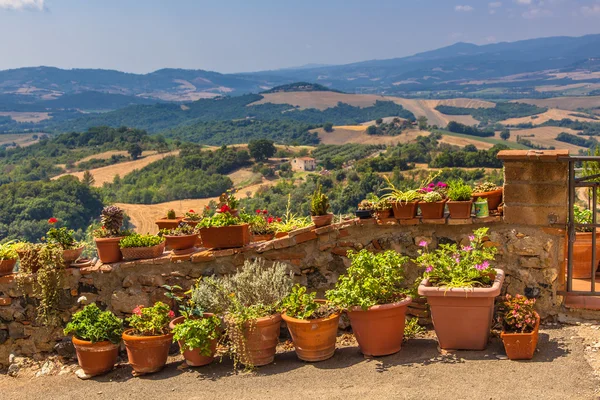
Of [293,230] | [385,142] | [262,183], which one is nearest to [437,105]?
[385,142]

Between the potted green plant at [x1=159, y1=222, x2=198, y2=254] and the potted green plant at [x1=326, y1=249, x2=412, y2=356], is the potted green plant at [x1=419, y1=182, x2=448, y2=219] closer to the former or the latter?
the potted green plant at [x1=326, y1=249, x2=412, y2=356]

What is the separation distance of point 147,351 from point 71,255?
1.45 m

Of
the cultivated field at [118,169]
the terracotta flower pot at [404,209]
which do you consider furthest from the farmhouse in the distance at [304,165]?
the terracotta flower pot at [404,209]

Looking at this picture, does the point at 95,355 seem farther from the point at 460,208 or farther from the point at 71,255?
the point at 460,208

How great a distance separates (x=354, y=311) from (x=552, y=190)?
6.16ft

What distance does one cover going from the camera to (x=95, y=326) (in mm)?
5379

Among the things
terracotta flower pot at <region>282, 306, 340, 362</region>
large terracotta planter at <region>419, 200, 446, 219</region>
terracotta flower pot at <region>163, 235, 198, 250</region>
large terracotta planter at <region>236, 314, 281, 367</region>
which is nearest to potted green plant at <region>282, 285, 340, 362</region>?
terracotta flower pot at <region>282, 306, 340, 362</region>

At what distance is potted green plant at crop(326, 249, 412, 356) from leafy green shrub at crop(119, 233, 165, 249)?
186 centimetres

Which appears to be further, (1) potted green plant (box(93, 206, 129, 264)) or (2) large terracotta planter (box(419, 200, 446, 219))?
(1) potted green plant (box(93, 206, 129, 264))

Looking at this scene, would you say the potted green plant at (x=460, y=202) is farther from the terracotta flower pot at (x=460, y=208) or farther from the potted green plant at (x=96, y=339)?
the potted green plant at (x=96, y=339)

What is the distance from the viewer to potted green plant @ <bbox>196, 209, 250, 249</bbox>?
5.84 meters

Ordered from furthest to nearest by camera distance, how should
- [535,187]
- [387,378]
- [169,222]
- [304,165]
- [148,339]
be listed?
[304,165] < [169,222] < [535,187] < [148,339] < [387,378]

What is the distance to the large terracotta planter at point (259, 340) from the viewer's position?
4992 mm

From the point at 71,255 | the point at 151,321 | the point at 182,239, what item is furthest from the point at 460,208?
the point at 71,255
